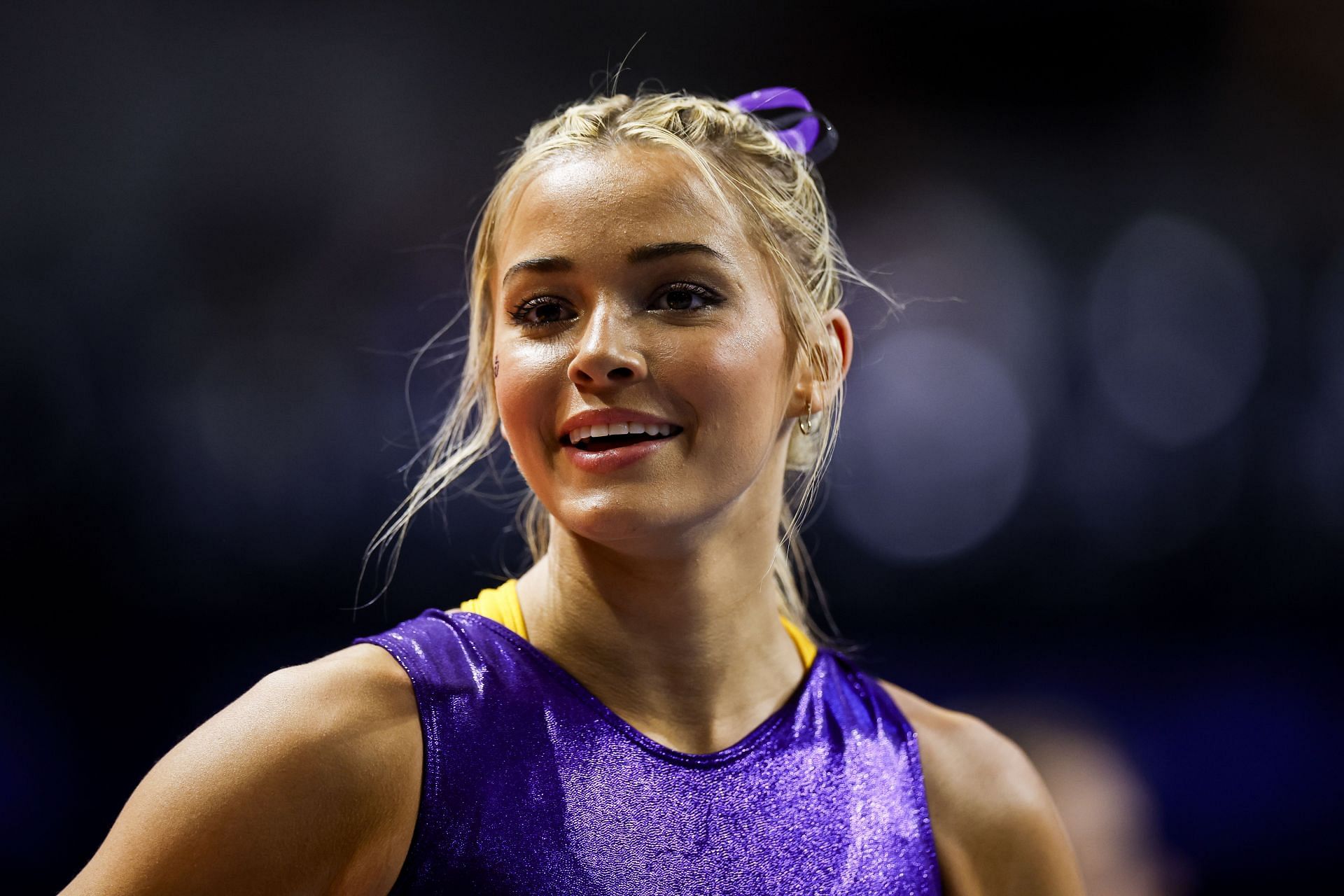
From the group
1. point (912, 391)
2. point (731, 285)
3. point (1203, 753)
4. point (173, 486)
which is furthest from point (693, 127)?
point (1203, 753)

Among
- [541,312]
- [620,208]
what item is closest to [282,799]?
[541,312]

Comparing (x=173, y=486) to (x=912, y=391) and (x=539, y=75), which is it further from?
(x=912, y=391)

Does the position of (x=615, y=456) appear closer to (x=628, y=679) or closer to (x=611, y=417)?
(x=611, y=417)

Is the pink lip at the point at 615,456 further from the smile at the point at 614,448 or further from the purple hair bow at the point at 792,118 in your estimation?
the purple hair bow at the point at 792,118

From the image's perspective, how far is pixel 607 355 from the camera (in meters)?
1.14

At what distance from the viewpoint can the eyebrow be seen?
46.4 inches

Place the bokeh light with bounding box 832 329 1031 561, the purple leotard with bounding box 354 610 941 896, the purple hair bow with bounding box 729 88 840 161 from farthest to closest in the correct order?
the bokeh light with bounding box 832 329 1031 561
the purple hair bow with bounding box 729 88 840 161
the purple leotard with bounding box 354 610 941 896

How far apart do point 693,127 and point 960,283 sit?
183 cm

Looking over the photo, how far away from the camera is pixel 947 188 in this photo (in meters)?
3.02

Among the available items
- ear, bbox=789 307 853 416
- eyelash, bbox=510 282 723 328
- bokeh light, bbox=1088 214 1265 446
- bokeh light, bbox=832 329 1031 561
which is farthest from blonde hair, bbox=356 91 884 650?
bokeh light, bbox=1088 214 1265 446

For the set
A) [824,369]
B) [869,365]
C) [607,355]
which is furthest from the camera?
[869,365]

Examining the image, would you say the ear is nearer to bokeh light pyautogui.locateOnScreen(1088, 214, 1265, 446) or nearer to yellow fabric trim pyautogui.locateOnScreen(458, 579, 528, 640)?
yellow fabric trim pyautogui.locateOnScreen(458, 579, 528, 640)

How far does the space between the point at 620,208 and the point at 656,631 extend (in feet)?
1.46

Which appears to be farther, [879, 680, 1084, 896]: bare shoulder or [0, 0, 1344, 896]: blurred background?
[0, 0, 1344, 896]: blurred background
